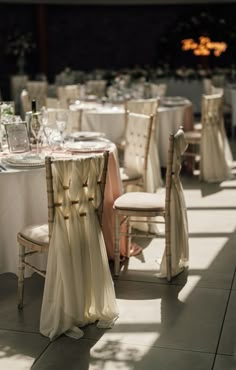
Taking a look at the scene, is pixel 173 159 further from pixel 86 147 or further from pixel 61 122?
pixel 61 122

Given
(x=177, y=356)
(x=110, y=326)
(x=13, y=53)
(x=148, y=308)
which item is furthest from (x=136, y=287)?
(x=13, y=53)

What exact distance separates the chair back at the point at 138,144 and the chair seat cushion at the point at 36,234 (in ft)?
5.13

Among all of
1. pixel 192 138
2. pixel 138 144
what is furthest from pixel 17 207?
A: pixel 192 138

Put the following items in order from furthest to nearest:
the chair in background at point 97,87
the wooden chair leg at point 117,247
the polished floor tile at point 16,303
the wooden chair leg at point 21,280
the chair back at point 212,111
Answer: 1. the chair in background at point 97,87
2. the chair back at point 212,111
3. the wooden chair leg at point 117,247
4. the wooden chair leg at point 21,280
5. the polished floor tile at point 16,303

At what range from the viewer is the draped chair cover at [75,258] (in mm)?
3404

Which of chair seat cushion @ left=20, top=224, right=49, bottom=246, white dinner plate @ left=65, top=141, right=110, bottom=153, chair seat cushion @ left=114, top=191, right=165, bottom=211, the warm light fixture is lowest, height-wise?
chair seat cushion @ left=20, top=224, right=49, bottom=246

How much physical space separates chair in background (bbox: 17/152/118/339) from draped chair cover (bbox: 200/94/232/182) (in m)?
3.68

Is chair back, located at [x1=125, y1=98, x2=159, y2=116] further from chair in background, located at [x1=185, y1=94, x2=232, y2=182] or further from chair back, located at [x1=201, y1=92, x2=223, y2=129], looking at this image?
chair in background, located at [x1=185, y1=94, x2=232, y2=182]

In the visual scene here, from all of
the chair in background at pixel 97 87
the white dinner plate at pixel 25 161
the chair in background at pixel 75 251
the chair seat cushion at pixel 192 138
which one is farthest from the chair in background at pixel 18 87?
the chair in background at pixel 75 251

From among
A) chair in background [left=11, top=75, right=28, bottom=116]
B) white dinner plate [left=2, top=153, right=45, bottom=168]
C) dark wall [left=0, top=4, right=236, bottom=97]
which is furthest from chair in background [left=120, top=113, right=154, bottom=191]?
dark wall [left=0, top=4, right=236, bottom=97]

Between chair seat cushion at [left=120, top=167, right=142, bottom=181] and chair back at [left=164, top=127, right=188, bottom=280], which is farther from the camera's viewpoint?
chair seat cushion at [left=120, top=167, right=142, bottom=181]

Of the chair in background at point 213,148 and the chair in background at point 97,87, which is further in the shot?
the chair in background at point 97,87

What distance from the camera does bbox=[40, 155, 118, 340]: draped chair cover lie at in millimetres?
3404

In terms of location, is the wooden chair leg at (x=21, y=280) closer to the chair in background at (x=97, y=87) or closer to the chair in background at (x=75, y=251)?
the chair in background at (x=75, y=251)
